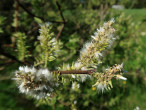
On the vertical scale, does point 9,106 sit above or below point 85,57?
below

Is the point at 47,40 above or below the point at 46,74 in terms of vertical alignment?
above

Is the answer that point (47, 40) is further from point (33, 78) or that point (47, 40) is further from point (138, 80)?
point (138, 80)

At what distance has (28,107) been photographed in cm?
389

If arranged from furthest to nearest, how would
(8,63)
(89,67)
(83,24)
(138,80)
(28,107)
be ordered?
(138,80) → (28,107) → (83,24) → (8,63) → (89,67)

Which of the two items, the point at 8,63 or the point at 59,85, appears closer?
the point at 59,85

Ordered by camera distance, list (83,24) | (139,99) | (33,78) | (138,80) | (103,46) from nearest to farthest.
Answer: (33,78) → (103,46) → (83,24) → (139,99) → (138,80)

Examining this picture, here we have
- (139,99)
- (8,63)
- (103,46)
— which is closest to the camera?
(103,46)

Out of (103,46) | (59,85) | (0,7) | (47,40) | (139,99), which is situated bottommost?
(139,99)

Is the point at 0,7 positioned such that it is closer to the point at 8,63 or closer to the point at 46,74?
the point at 8,63

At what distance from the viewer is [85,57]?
1060 mm

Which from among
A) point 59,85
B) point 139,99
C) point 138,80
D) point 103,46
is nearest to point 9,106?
point 59,85

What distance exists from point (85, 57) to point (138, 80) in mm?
4619

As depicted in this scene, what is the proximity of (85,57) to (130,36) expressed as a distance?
2.88 meters


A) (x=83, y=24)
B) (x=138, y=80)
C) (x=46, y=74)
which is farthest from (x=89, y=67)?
(x=138, y=80)
